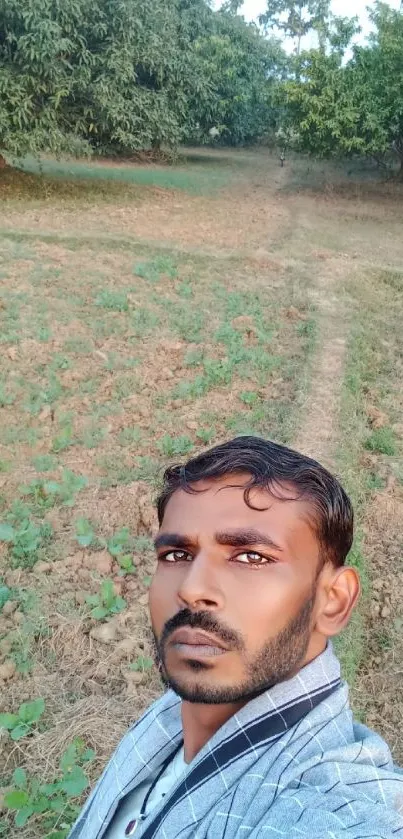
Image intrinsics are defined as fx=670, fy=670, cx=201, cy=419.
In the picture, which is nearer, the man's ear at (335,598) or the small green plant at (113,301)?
the man's ear at (335,598)

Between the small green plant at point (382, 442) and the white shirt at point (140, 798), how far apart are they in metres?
4.25

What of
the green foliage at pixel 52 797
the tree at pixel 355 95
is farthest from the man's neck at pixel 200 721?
the tree at pixel 355 95

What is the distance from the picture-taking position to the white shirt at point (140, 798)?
1333 mm

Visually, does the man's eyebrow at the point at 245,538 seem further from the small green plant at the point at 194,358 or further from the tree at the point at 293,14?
the tree at the point at 293,14

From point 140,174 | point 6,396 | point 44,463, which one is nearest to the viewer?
point 44,463

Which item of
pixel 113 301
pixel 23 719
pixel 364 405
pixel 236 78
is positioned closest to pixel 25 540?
pixel 23 719

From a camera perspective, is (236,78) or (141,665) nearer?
(141,665)

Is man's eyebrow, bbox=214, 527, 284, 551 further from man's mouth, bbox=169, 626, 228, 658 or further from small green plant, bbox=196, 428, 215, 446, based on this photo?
small green plant, bbox=196, 428, 215, 446

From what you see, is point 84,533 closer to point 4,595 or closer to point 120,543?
point 120,543

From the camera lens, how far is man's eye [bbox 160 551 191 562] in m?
1.32

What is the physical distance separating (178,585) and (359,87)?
1453 cm

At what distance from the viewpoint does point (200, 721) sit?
121cm

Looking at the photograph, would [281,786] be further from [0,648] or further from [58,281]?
[58,281]

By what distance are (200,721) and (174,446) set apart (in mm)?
3855
